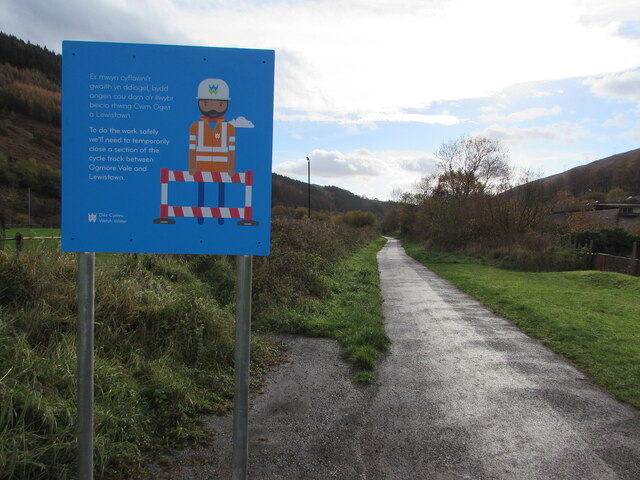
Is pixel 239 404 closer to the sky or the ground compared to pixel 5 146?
closer to the ground

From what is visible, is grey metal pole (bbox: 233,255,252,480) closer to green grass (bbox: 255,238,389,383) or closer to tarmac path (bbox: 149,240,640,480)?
tarmac path (bbox: 149,240,640,480)

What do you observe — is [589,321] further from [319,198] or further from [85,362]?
[319,198]

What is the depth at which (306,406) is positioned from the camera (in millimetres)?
4488

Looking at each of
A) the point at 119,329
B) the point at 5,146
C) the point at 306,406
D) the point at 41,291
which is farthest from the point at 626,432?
the point at 5,146

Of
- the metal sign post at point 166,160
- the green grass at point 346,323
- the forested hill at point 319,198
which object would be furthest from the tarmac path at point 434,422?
the forested hill at point 319,198

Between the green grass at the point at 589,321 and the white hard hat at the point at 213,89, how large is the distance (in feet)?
16.7

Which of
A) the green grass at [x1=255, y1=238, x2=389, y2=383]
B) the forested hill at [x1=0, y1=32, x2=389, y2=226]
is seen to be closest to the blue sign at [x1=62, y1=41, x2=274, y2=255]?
the green grass at [x1=255, y1=238, x2=389, y2=383]

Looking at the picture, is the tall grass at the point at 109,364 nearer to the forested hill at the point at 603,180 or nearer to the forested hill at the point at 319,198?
the forested hill at the point at 319,198

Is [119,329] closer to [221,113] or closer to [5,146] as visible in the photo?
[221,113]

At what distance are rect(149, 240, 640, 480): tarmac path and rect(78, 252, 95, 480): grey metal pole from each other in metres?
0.77

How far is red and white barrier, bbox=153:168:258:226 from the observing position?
8.30 feet

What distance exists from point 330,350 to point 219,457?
3256mm

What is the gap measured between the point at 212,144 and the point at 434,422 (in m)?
3.26

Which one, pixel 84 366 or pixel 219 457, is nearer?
pixel 84 366
